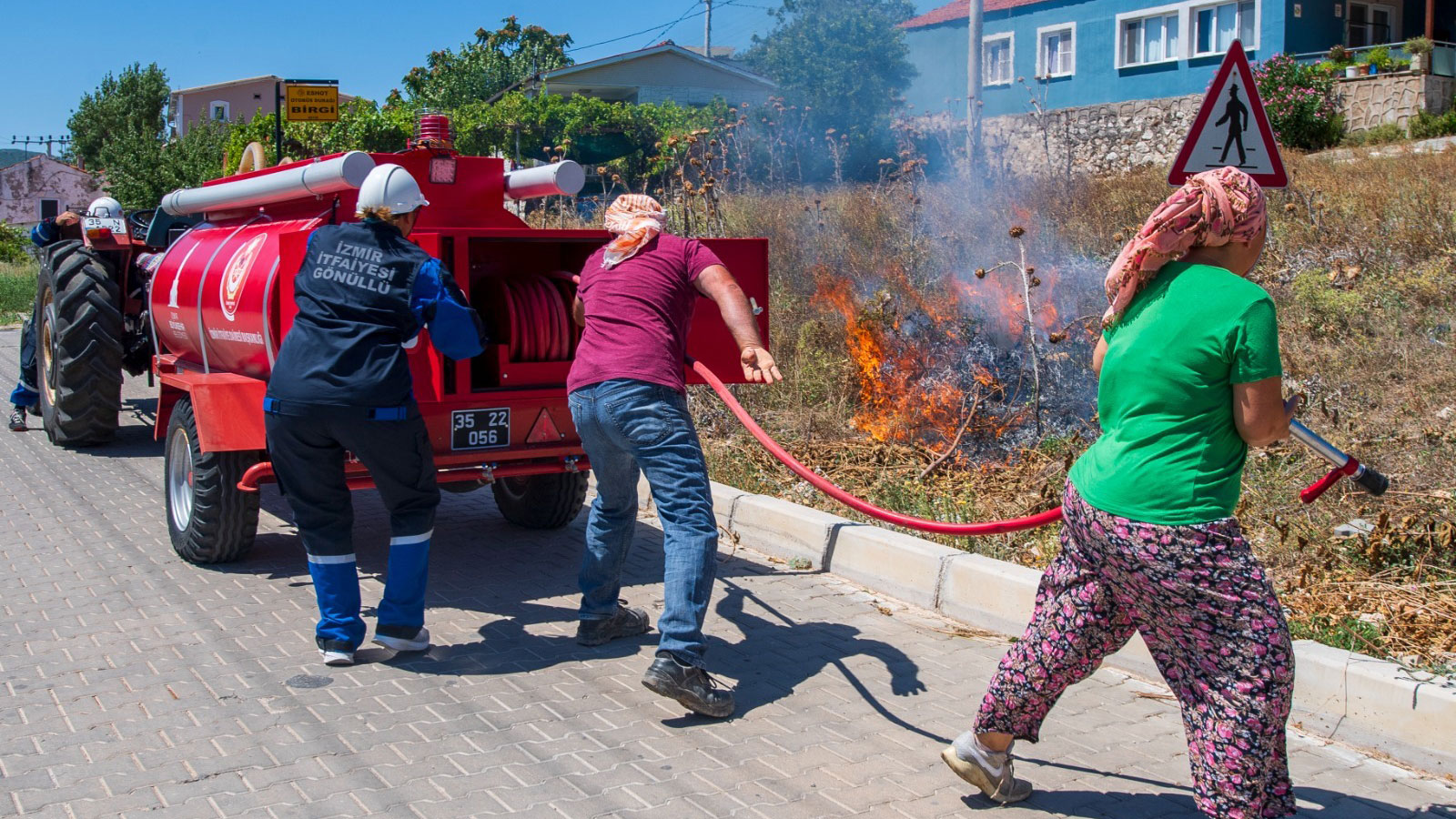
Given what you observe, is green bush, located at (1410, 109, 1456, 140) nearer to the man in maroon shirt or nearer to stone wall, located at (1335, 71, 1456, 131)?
stone wall, located at (1335, 71, 1456, 131)

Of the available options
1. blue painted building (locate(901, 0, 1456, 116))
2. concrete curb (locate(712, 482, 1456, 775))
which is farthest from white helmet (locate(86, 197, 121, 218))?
blue painted building (locate(901, 0, 1456, 116))

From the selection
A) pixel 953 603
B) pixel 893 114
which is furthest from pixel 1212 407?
pixel 893 114

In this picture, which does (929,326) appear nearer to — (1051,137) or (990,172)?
(990,172)

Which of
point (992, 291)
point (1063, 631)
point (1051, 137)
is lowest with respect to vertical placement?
point (1063, 631)

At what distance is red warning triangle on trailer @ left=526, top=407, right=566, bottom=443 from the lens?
6.36 m

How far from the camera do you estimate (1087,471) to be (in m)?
3.44

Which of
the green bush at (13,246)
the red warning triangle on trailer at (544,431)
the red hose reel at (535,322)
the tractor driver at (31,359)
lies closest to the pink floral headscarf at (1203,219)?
the red hose reel at (535,322)

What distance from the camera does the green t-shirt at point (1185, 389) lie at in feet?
10.2

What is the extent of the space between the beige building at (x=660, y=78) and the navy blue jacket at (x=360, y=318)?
3256cm

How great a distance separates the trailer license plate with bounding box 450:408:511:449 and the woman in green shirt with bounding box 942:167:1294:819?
136 inches

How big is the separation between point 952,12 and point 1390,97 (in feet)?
26.4

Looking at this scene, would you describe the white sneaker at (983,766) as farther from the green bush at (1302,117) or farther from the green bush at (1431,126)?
the green bush at (1431,126)

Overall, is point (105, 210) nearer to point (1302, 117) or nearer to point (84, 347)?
point (84, 347)

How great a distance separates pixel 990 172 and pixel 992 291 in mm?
3255
